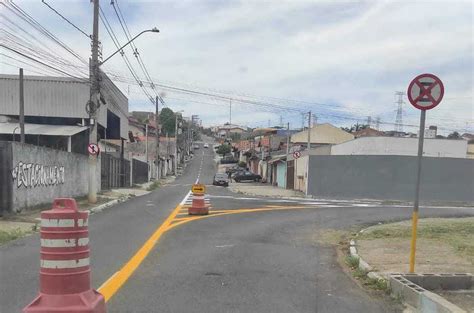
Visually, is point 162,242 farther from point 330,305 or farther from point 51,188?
point 51,188

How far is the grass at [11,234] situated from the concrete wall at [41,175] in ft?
12.3

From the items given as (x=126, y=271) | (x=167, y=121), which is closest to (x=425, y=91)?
(x=126, y=271)

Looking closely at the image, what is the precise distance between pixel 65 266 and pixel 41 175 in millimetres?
15741

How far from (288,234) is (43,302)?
9761 mm

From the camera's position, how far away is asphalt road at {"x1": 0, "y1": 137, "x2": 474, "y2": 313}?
6711 mm

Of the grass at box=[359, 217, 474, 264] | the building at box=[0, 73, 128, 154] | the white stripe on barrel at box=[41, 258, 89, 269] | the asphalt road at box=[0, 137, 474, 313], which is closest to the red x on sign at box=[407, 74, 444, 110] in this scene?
the asphalt road at box=[0, 137, 474, 313]

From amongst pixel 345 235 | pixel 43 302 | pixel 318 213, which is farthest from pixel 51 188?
pixel 43 302

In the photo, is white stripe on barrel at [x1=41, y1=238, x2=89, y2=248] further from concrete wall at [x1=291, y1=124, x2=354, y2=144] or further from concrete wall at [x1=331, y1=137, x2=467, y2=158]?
concrete wall at [x1=291, y1=124, x2=354, y2=144]

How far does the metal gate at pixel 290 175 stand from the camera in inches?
1930

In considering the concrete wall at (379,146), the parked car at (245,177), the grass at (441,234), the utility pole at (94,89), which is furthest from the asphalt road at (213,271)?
the parked car at (245,177)

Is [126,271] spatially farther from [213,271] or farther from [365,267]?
[365,267]

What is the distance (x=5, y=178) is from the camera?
16.6 meters

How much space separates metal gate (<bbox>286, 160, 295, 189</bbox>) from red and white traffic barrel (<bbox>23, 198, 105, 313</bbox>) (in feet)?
144

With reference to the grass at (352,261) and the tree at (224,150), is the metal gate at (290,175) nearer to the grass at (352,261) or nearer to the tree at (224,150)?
the grass at (352,261)
